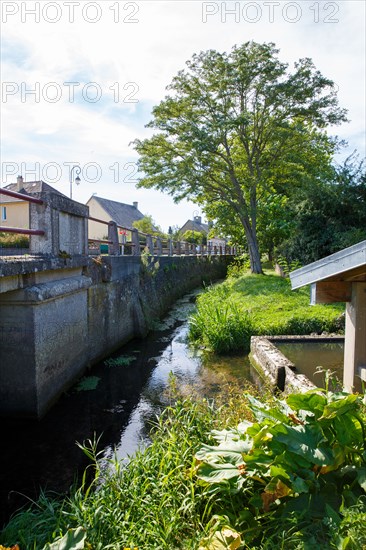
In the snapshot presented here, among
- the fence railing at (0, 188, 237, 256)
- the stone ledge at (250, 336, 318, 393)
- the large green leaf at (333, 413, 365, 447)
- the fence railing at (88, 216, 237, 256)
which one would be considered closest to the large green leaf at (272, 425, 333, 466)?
the large green leaf at (333, 413, 365, 447)

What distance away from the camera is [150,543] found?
2.54 meters

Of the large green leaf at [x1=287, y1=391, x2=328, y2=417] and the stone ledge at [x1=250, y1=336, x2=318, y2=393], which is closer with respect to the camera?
the large green leaf at [x1=287, y1=391, x2=328, y2=417]

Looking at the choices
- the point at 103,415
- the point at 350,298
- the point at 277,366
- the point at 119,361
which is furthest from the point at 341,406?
the point at 119,361

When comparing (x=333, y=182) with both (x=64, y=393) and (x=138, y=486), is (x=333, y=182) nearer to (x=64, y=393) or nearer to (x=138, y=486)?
(x=64, y=393)

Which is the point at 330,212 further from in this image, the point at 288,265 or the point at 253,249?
the point at 253,249

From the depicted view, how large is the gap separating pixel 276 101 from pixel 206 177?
4.42 metres

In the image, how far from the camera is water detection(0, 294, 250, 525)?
13.5 ft

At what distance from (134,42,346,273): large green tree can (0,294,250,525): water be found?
10.4 metres

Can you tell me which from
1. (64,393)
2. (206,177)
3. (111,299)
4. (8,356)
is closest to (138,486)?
(8,356)

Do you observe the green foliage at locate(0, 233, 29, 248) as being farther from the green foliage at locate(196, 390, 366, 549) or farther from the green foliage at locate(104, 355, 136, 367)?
the green foliage at locate(196, 390, 366, 549)

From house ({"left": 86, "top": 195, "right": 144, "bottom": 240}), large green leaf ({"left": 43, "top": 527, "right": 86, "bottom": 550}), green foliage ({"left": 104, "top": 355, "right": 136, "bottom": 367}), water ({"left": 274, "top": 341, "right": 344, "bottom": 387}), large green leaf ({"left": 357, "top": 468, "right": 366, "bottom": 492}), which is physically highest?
house ({"left": 86, "top": 195, "right": 144, "bottom": 240})

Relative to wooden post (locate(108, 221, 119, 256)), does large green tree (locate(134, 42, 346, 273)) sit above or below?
above

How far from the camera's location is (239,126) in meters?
17.5

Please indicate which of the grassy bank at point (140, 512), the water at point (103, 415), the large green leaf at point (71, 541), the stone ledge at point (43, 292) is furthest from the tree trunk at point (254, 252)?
the large green leaf at point (71, 541)
